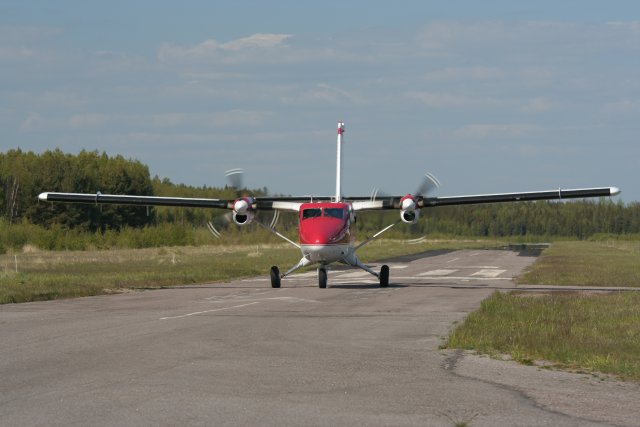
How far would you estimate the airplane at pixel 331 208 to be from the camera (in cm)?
3022

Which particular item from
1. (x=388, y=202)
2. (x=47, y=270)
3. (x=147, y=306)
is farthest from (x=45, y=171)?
(x=147, y=306)

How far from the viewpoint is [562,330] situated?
57.0 feet

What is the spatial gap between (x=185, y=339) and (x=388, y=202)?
18234mm

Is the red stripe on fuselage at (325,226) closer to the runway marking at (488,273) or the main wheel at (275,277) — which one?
the main wheel at (275,277)

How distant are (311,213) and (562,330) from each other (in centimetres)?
1443

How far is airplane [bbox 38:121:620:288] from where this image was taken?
30219 mm

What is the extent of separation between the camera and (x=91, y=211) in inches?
3519

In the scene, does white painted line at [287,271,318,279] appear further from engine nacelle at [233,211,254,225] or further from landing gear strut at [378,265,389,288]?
landing gear strut at [378,265,389,288]

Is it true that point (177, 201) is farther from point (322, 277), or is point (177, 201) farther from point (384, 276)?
point (384, 276)

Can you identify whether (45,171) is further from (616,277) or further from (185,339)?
(185,339)

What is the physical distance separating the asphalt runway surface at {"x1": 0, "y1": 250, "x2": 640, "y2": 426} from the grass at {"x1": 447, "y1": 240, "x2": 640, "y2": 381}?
675 mm

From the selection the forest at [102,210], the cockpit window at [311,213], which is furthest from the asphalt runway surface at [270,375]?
Result: the forest at [102,210]

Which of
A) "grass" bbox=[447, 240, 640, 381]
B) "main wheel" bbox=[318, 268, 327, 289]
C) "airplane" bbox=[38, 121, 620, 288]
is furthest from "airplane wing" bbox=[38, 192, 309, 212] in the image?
"grass" bbox=[447, 240, 640, 381]

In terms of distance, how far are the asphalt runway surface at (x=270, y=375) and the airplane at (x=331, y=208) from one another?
8095 mm
